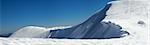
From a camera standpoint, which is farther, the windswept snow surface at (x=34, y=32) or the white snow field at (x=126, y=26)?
the windswept snow surface at (x=34, y=32)

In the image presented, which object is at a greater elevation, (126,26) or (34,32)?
(126,26)

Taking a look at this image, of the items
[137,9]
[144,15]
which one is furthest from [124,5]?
[144,15]

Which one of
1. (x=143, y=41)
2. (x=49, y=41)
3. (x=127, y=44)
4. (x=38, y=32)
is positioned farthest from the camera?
(x=38, y=32)

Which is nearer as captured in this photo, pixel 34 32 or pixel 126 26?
pixel 126 26

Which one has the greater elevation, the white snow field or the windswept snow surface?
the white snow field

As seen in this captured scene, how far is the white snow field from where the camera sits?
30.2 ft

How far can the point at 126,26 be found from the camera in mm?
17094

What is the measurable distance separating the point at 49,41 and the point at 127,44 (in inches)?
103

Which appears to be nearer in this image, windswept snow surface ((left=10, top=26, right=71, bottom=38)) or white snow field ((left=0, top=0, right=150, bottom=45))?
white snow field ((left=0, top=0, right=150, bottom=45))

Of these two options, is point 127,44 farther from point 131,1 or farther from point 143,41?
point 131,1

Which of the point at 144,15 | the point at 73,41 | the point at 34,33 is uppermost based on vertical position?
the point at 73,41

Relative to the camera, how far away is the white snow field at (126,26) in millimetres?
9211

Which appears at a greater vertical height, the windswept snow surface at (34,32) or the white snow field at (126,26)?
the white snow field at (126,26)

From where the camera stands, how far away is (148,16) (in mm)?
21734
